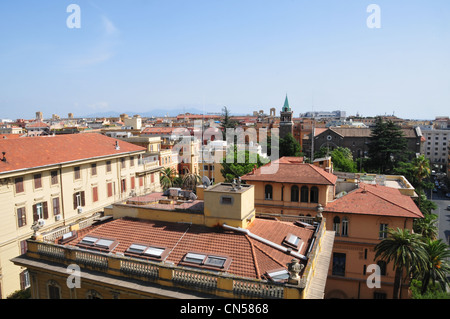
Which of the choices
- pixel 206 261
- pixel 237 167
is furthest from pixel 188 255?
pixel 237 167

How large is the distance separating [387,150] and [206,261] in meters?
60.3

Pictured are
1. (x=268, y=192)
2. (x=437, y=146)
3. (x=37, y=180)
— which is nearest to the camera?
(x=37, y=180)

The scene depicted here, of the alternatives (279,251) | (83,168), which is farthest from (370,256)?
(83,168)

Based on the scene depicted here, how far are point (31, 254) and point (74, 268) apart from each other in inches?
126

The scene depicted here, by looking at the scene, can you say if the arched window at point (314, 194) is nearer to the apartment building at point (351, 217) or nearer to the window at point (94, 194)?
the apartment building at point (351, 217)

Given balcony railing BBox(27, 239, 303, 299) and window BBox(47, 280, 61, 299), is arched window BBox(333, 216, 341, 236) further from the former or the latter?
window BBox(47, 280, 61, 299)

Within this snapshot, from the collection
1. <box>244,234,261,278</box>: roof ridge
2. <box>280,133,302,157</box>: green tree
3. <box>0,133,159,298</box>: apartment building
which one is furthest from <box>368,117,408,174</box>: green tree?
<box>244,234,261,278</box>: roof ridge

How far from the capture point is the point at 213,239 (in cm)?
1530

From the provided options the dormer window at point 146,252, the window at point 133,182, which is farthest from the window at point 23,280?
the dormer window at point 146,252

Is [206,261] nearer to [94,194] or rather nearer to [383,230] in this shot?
[383,230]

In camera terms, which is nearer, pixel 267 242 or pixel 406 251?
pixel 267 242

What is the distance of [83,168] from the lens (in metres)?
34.2

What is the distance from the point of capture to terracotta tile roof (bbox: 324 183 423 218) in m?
26.3
